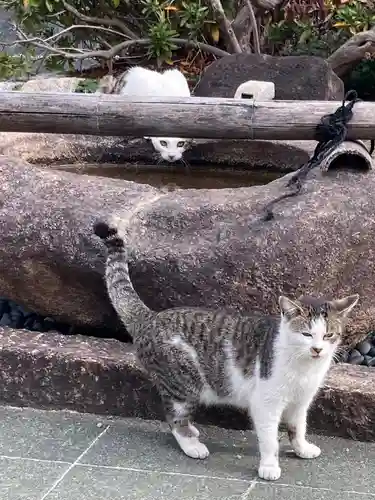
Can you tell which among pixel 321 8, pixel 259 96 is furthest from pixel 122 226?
pixel 321 8

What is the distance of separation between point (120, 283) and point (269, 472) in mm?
1050

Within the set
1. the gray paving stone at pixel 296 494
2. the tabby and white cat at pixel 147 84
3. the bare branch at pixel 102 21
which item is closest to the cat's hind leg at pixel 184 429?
the gray paving stone at pixel 296 494

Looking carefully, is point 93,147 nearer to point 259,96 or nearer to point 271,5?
point 259,96

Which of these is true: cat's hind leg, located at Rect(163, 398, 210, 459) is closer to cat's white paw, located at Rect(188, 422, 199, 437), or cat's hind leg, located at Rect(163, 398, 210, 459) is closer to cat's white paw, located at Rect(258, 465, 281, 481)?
cat's white paw, located at Rect(188, 422, 199, 437)

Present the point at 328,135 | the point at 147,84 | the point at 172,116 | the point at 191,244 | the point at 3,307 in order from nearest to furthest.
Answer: the point at 191,244 < the point at 328,135 < the point at 172,116 < the point at 3,307 < the point at 147,84

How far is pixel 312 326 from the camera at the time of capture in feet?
10.8

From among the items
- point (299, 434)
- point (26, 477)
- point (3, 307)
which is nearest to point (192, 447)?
point (299, 434)

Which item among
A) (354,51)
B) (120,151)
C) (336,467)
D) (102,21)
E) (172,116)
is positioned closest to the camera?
(336,467)

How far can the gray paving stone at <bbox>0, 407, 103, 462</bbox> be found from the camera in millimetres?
3654

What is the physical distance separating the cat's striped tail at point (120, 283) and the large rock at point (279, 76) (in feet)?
12.5

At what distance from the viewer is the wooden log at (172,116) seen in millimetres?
4352

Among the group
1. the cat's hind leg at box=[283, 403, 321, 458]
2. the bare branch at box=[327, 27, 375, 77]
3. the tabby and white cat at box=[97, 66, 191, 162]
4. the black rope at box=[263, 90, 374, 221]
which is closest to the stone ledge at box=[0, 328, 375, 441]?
the cat's hind leg at box=[283, 403, 321, 458]

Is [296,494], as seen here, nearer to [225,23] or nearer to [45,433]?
[45,433]

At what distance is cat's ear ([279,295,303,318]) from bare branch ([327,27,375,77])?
660 centimetres
